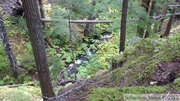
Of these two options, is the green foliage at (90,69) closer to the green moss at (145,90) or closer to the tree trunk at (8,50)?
the tree trunk at (8,50)

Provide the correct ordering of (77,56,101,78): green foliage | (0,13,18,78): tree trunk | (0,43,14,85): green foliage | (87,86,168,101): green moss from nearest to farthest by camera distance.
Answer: (87,86,168,101): green moss → (0,13,18,78): tree trunk → (0,43,14,85): green foliage → (77,56,101,78): green foliage

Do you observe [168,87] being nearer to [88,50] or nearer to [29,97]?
[29,97]

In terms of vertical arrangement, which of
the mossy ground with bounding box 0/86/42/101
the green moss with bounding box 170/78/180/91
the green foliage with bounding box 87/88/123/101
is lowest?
the mossy ground with bounding box 0/86/42/101

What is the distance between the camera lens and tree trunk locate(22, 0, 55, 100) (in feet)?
11.4

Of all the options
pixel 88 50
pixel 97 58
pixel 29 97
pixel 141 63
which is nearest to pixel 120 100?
pixel 141 63

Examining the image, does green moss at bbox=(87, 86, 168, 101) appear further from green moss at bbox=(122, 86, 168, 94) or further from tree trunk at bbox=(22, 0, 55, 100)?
tree trunk at bbox=(22, 0, 55, 100)

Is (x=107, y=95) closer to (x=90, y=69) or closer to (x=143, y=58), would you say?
(x=143, y=58)

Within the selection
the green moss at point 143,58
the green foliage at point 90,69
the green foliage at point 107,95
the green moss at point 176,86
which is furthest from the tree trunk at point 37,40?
the green foliage at point 90,69

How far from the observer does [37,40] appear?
12.3ft

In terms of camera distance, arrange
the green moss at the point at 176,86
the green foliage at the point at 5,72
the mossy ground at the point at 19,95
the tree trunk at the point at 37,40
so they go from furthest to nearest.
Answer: the green foliage at the point at 5,72, the mossy ground at the point at 19,95, the tree trunk at the point at 37,40, the green moss at the point at 176,86

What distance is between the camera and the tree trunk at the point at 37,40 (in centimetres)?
347

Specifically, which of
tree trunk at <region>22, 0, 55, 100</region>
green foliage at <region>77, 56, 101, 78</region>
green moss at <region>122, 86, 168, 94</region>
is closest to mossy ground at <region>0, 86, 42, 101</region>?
tree trunk at <region>22, 0, 55, 100</region>

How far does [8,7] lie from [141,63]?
36.2 feet

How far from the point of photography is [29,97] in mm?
6496
